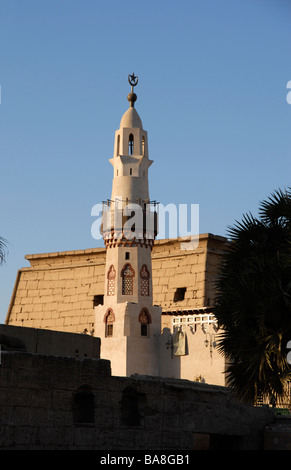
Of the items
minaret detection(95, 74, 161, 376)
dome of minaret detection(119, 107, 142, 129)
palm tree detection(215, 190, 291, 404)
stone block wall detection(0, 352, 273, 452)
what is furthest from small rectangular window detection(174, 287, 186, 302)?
palm tree detection(215, 190, 291, 404)

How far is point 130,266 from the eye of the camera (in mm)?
42750

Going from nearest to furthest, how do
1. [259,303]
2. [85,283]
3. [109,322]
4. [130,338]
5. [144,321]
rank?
[259,303] → [130,338] → [144,321] → [109,322] → [85,283]

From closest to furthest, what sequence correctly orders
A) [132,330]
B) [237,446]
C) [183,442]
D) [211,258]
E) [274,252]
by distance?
[274,252] < [183,442] < [237,446] < [132,330] < [211,258]

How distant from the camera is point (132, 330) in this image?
42094 mm

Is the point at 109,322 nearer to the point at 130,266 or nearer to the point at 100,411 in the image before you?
the point at 130,266

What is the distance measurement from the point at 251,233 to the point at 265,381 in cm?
388

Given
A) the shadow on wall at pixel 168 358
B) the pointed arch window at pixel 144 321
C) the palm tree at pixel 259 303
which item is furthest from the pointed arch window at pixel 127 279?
the palm tree at pixel 259 303

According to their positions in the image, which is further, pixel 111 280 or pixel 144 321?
pixel 111 280

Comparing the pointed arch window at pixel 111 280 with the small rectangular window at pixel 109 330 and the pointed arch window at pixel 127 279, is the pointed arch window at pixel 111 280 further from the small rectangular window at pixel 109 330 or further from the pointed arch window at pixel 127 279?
the small rectangular window at pixel 109 330

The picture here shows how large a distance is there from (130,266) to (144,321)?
9.69 feet

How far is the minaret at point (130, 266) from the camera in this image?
4206cm

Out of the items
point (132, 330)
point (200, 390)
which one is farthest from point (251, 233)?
point (132, 330)

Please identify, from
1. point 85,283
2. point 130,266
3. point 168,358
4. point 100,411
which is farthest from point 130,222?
point 100,411
